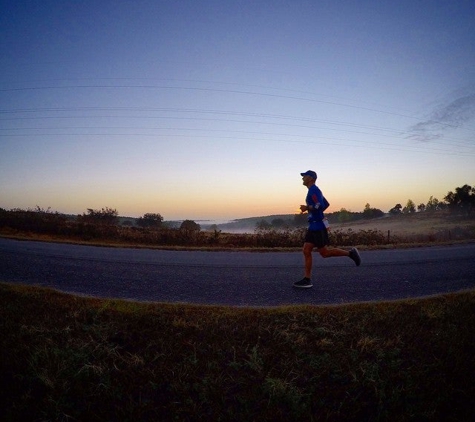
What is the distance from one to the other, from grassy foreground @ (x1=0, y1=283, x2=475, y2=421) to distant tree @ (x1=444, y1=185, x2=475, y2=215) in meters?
71.8

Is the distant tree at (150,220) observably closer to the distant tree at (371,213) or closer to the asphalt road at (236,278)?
the asphalt road at (236,278)

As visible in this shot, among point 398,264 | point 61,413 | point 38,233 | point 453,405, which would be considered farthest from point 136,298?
point 38,233

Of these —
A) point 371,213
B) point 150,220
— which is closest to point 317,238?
point 150,220

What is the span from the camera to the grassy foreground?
1848 mm

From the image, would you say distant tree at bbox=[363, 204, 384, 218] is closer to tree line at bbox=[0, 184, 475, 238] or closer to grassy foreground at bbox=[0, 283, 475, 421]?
tree line at bbox=[0, 184, 475, 238]

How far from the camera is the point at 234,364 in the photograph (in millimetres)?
2279

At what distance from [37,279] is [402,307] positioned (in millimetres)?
6372

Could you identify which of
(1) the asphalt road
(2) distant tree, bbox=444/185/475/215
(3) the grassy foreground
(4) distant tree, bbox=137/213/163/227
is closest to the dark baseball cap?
(1) the asphalt road

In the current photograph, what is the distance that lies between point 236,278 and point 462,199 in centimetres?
7291

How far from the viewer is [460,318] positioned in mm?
3137

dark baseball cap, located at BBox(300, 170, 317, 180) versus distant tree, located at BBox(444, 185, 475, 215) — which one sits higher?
distant tree, located at BBox(444, 185, 475, 215)

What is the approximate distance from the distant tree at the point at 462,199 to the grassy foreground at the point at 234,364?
71.8 m

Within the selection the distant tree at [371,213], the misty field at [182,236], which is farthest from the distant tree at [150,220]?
the distant tree at [371,213]

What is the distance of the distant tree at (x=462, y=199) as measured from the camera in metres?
57.9
